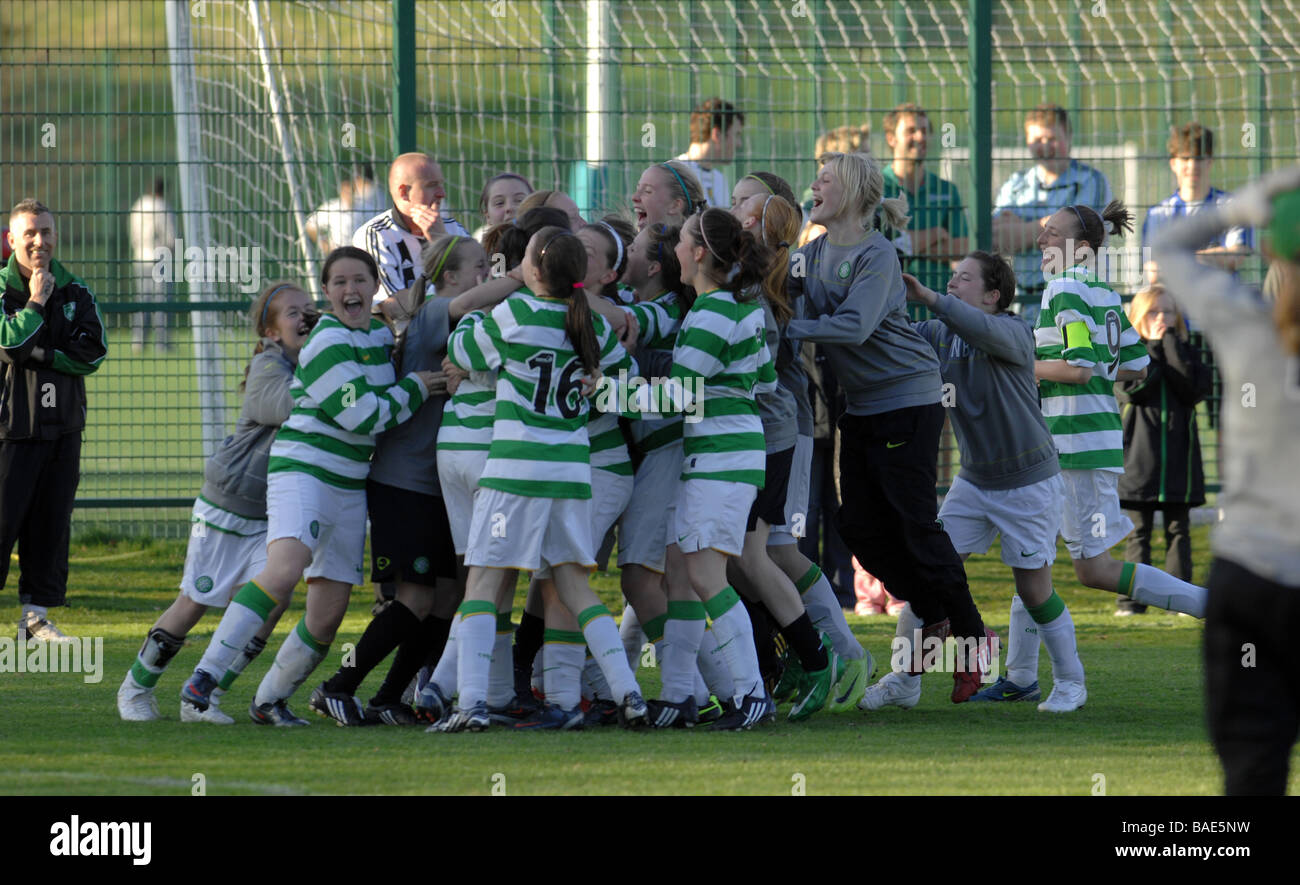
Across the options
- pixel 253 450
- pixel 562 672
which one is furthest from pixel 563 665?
Answer: pixel 253 450

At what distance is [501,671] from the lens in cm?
594

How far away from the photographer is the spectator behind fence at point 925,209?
954 cm

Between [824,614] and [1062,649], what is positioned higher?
[824,614]

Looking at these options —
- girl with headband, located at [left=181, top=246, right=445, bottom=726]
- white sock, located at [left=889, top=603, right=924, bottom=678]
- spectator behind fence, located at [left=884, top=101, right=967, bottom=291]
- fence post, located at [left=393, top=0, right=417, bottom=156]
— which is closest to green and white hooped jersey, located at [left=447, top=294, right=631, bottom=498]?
girl with headband, located at [left=181, top=246, right=445, bottom=726]

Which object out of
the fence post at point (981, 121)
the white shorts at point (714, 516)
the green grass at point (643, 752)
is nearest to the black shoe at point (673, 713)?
the green grass at point (643, 752)

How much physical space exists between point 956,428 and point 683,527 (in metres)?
1.54

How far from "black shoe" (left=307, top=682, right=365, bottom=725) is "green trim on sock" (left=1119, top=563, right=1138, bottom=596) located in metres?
2.91

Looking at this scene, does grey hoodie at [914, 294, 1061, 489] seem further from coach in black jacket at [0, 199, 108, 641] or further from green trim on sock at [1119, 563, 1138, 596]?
coach in black jacket at [0, 199, 108, 641]

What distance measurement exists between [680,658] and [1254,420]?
278cm

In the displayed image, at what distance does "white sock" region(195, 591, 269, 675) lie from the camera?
5789mm

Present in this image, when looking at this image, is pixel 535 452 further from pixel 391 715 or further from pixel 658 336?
pixel 391 715

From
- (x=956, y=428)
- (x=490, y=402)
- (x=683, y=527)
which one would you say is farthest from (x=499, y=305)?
(x=956, y=428)

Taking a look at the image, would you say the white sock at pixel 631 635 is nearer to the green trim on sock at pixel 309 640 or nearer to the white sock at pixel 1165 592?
the green trim on sock at pixel 309 640

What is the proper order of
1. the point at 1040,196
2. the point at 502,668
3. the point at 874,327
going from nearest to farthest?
1. the point at 502,668
2. the point at 874,327
3. the point at 1040,196
